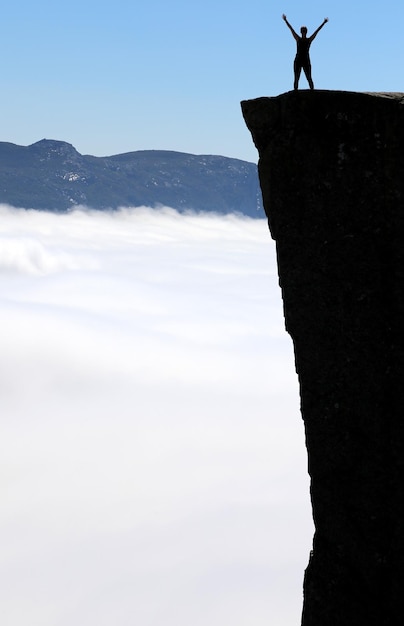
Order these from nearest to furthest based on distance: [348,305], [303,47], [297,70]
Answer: [348,305], [297,70], [303,47]

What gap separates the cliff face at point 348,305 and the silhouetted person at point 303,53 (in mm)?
480

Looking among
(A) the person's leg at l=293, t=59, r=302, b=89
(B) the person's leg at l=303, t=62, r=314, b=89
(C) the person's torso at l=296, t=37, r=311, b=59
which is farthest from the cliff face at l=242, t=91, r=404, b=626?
(C) the person's torso at l=296, t=37, r=311, b=59

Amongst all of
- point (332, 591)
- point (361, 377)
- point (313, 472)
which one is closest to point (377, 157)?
point (361, 377)

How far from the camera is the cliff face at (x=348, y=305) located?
986 centimetres

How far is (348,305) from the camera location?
399 inches

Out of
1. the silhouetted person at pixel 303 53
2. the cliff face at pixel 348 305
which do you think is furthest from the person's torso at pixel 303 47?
the cliff face at pixel 348 305

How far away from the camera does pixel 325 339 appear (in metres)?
10.4

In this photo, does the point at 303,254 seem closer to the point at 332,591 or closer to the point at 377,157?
the point at 377,157

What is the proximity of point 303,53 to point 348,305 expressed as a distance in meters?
3.37

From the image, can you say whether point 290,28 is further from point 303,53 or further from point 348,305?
point 348,305

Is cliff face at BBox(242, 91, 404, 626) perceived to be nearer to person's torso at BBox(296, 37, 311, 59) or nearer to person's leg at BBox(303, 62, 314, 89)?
person's leg at BBox(303, 62, 314, 89)

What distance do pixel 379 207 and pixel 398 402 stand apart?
8.05 feet

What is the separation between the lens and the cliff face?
388 inches

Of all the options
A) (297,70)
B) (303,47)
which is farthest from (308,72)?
(303,47)
